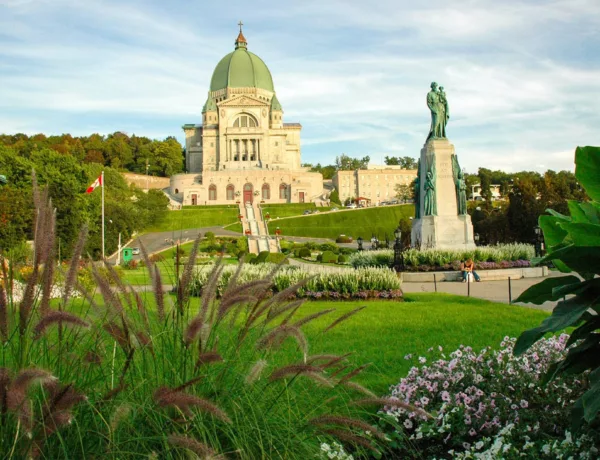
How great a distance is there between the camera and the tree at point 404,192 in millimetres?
81188

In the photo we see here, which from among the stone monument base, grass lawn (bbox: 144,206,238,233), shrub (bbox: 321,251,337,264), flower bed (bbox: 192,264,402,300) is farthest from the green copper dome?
flower bed (bbox: 192,264,402,300)

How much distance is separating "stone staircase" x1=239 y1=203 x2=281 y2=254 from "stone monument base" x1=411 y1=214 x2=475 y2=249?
51.9 feet

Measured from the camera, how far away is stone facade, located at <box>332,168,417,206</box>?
91.1 metres

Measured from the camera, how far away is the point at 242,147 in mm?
87000

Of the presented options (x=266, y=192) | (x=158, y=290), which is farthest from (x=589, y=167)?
(x=266, y=192)

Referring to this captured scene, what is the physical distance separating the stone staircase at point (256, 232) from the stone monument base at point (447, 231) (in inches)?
623

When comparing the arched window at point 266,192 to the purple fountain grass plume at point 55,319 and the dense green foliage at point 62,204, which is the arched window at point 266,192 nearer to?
the dense green foliage at point 62,204

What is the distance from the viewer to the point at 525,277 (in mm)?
19047

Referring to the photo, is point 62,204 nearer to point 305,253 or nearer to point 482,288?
point 305,253

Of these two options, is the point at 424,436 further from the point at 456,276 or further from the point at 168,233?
the point at 168,233

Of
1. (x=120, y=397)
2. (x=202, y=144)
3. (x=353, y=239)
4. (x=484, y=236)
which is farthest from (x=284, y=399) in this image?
(x=202, y=144)

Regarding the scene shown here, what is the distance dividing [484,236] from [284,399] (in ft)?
108

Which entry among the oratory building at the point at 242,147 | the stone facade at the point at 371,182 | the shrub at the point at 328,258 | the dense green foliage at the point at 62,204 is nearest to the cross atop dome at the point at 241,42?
the oratory building at the point at 242,147

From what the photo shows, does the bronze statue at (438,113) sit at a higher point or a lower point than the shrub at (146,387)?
higher
